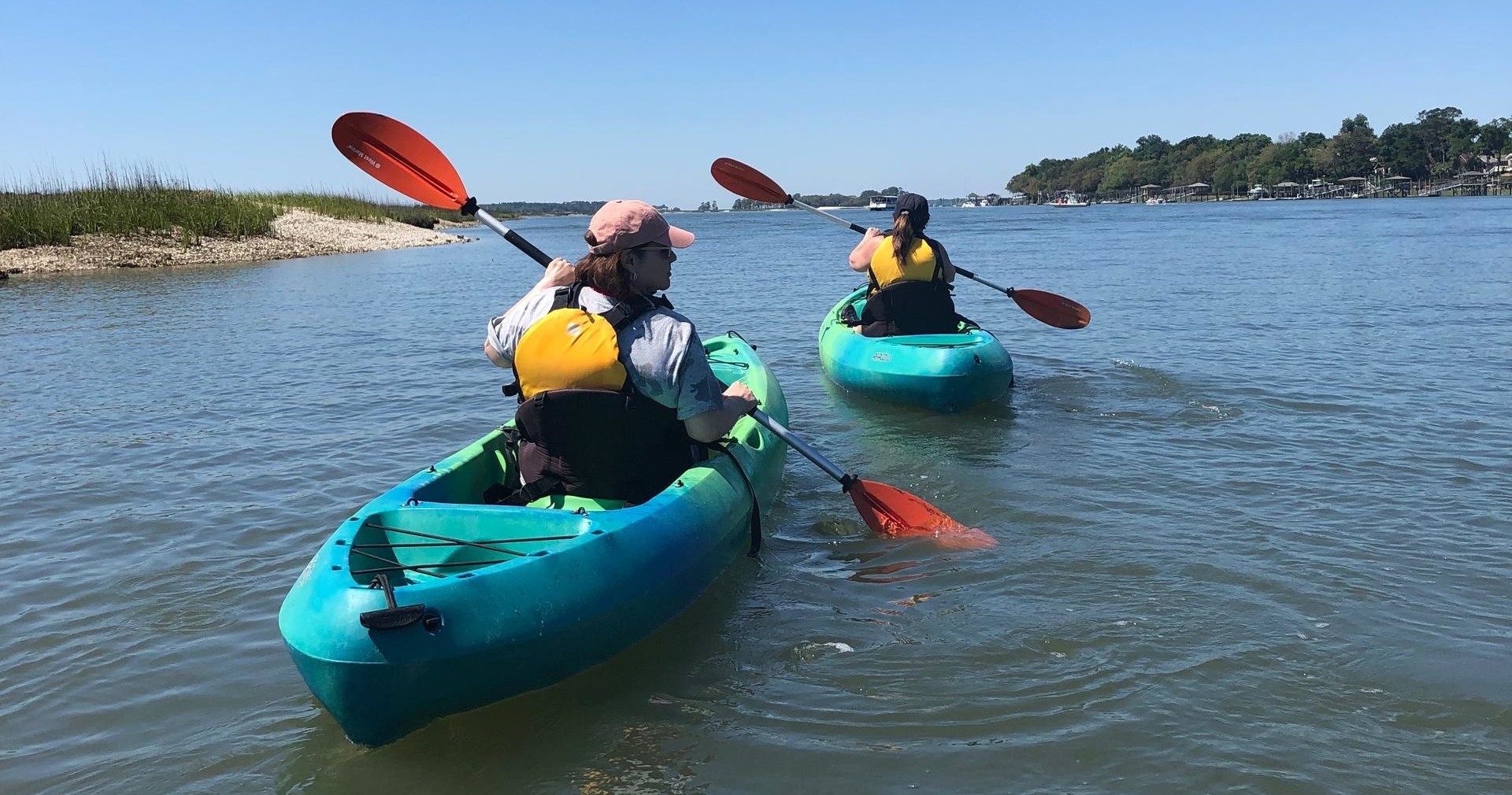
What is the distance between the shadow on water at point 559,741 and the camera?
3004 mm

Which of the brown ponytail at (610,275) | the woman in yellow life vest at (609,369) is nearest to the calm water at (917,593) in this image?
the woman in yellow life vest at (609,369)

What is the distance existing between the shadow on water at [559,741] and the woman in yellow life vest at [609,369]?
0.71 meters

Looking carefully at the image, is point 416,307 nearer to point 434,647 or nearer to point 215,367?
point 215,367

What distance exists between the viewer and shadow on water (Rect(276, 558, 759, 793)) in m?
3.00

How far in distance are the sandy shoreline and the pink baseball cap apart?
19.1 metres

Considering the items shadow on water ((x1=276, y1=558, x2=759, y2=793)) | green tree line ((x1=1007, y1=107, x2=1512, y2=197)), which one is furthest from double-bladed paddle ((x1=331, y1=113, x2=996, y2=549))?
green tree line ((x1=1007, y1=107, x2=1512, y2=197))

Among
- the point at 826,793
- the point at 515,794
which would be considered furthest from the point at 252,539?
the point at 826,793

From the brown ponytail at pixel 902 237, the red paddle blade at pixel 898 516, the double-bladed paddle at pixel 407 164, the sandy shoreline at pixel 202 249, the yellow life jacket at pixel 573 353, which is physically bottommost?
the red paddle blade at pixel 898 516

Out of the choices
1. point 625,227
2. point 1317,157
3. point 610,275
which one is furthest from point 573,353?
point 1317,157

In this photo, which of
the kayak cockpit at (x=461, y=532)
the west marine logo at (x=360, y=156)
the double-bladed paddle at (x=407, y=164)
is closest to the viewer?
the kayak cockpit at (x=461, y=532)

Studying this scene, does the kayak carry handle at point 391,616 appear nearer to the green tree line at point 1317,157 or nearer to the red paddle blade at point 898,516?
the red paddle blade at point 898,516

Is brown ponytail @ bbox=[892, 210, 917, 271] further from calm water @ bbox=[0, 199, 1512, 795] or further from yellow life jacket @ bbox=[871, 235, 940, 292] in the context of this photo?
calm water @ bbox=[0, 199, 1512, 795]

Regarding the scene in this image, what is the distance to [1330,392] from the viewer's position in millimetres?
7828

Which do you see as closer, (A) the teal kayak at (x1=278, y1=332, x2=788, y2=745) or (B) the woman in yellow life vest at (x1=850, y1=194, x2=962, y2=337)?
(A) the teal kayak at (x1=278, y1=332, x2=788, y2=745)
